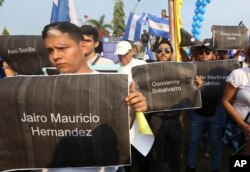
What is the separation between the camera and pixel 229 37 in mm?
5273

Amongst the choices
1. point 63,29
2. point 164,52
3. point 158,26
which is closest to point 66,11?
point 164,52

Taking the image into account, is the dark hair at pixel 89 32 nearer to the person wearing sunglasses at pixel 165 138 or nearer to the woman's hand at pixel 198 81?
the person wearing sunglasses at pixel 165 138

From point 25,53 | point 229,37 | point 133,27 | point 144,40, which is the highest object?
point 133,27

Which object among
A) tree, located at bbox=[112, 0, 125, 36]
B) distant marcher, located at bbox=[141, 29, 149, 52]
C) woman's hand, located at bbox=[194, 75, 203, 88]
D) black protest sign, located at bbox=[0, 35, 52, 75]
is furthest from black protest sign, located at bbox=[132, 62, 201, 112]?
tree, located at bbox=[112, 0, 125, 36]

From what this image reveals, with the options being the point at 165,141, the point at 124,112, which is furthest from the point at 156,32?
the point at 124,112

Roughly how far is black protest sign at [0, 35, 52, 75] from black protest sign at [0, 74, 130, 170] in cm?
184

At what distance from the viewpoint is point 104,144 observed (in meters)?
1.60

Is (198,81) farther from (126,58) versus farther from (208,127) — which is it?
(126,58)

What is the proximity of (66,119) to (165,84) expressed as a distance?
6.80ft

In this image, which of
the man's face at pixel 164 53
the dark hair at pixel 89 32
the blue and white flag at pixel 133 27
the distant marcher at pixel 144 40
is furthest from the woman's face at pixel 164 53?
the distant marcher at pixel 144 40

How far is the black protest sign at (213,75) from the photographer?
4.02 metres

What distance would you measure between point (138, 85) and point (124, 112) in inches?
74.7

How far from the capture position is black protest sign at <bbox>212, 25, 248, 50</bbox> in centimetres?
516

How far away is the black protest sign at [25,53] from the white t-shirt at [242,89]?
77.4 inches
